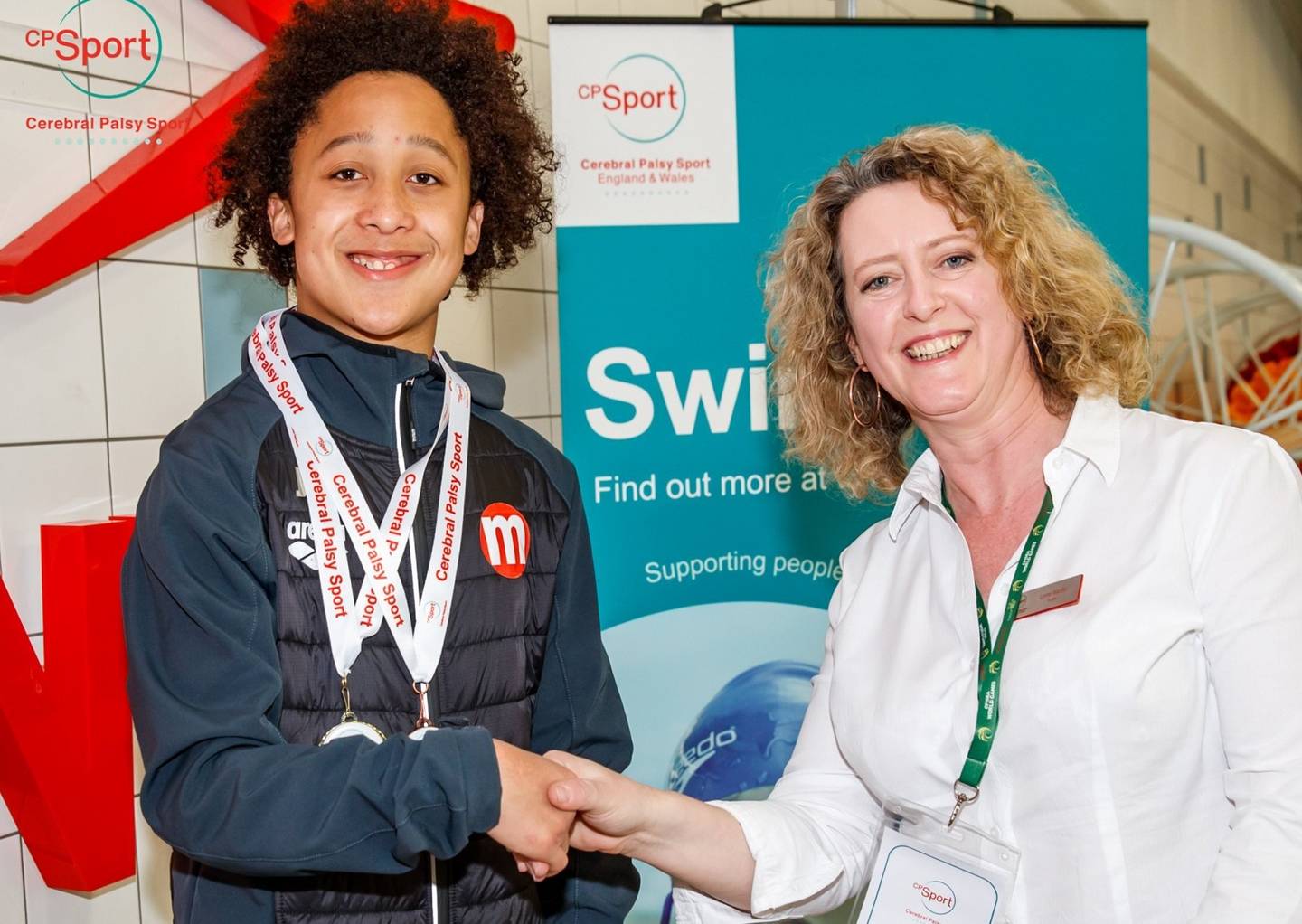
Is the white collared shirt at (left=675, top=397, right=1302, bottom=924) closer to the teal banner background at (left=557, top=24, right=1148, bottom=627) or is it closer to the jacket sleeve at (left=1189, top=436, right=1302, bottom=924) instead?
the jacket sleeve at (left=1189, top=436, right=1302, bottom=924)

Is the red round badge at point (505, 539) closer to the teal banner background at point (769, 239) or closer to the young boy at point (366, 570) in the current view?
the young boy at point (366, 570)

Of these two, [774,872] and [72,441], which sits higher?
[72,441]

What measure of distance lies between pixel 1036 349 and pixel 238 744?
4.05ft

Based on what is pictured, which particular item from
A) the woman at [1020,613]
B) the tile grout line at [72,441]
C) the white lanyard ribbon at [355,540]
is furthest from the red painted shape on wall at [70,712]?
the woman at [1020,613]

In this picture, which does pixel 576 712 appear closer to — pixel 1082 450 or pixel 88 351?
pixel 1082 450

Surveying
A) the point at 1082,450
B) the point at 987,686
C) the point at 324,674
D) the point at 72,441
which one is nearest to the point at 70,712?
the point at 72,441

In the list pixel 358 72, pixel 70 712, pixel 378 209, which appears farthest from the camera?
pixel 70 712

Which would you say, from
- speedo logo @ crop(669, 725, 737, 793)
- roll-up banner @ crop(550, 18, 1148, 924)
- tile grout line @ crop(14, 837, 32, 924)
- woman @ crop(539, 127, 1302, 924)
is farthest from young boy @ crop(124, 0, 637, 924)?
speedo logo @ crop(669, 725, 737, 793)

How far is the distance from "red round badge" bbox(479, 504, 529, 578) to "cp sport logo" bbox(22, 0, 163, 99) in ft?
4.16

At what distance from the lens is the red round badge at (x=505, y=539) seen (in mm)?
1472

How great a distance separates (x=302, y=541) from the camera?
1.33 metres

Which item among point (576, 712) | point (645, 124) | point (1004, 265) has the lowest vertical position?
point (576, 712)

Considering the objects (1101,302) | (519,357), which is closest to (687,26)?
(519,357)

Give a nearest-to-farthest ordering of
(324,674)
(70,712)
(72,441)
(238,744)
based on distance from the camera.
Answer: (238,744), (324,674), (70,712), (72,441)
